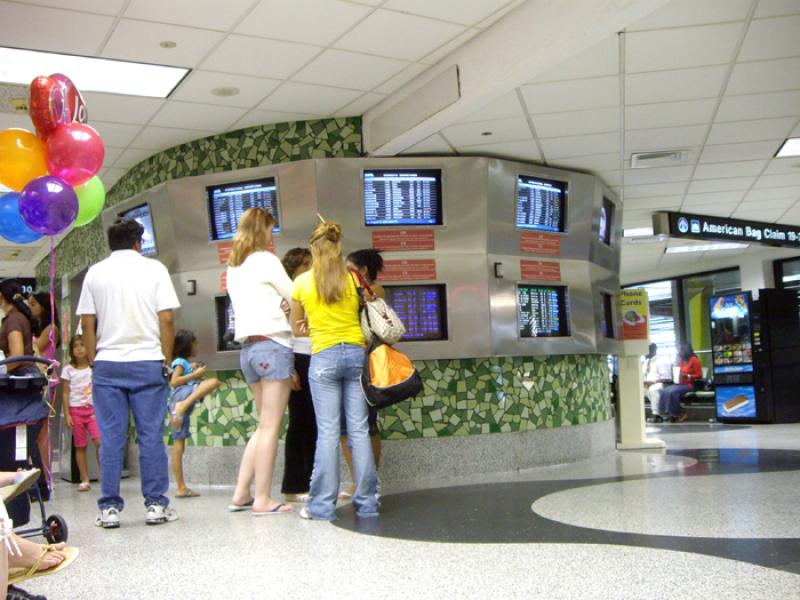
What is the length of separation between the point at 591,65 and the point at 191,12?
7.85 ft

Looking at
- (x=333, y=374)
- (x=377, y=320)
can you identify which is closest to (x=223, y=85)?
(x=377, y=320)

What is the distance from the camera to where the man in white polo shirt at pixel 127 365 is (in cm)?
420

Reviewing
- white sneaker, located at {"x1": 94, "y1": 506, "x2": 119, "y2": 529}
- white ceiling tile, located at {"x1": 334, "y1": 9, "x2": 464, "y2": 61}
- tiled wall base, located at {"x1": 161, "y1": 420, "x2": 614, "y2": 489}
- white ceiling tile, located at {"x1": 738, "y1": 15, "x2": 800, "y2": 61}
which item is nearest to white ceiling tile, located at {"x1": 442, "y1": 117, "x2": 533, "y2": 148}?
white ceiling tile, located at {"x1": 334, "y1": 9, "x2": 464, "y2": 61}

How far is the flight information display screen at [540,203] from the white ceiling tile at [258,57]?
7.64ft

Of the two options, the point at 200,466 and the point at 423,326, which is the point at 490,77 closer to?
the point at 423,326

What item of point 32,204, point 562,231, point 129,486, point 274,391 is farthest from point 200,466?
point 562,231

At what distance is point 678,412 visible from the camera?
13438 millimetres

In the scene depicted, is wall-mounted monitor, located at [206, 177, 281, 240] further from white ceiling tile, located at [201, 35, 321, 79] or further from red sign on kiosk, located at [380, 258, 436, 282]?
white ceiling tile, located at [201, 35, 321, 79]

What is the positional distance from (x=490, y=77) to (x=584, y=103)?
1155mm

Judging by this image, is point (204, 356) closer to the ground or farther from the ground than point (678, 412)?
farther from the ground

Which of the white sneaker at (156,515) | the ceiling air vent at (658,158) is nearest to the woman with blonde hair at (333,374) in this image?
the white sneaker at (156,515)

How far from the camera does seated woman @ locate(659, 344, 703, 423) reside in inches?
529

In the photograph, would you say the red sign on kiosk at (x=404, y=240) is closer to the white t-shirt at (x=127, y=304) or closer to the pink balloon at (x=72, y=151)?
the white t-shirt at (x=127, y=304)

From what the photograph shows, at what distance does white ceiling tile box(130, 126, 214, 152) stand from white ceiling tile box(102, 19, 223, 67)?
1409 mm
